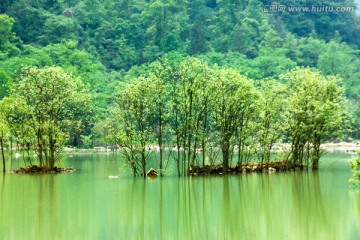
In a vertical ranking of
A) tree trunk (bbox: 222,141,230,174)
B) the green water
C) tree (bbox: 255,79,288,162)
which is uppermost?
tree (bbox: 255,79,288,162)

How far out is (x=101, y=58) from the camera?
126 metres

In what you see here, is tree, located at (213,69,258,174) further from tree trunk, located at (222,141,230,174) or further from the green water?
the green water

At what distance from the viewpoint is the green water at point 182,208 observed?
748 inches

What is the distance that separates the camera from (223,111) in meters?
38.0

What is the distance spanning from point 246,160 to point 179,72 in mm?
8119

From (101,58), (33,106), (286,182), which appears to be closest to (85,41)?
(101,58)

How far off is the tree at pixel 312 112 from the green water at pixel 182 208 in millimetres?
3794

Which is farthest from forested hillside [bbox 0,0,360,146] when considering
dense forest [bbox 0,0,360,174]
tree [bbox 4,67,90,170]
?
tree [bbox 4,67,90,170]

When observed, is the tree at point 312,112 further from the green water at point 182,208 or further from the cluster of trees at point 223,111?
the green water at point 182,208

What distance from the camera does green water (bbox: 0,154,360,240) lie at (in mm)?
19000

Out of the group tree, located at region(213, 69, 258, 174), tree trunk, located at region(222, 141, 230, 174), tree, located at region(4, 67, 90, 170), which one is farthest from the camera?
tree, located at region(4, 67, 90, 170)

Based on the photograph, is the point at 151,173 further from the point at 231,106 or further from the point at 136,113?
the point at 231,106

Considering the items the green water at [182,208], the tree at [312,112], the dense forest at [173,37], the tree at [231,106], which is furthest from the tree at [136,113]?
the dense forest at [173,37]

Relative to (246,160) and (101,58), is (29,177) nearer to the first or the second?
(246,160)
